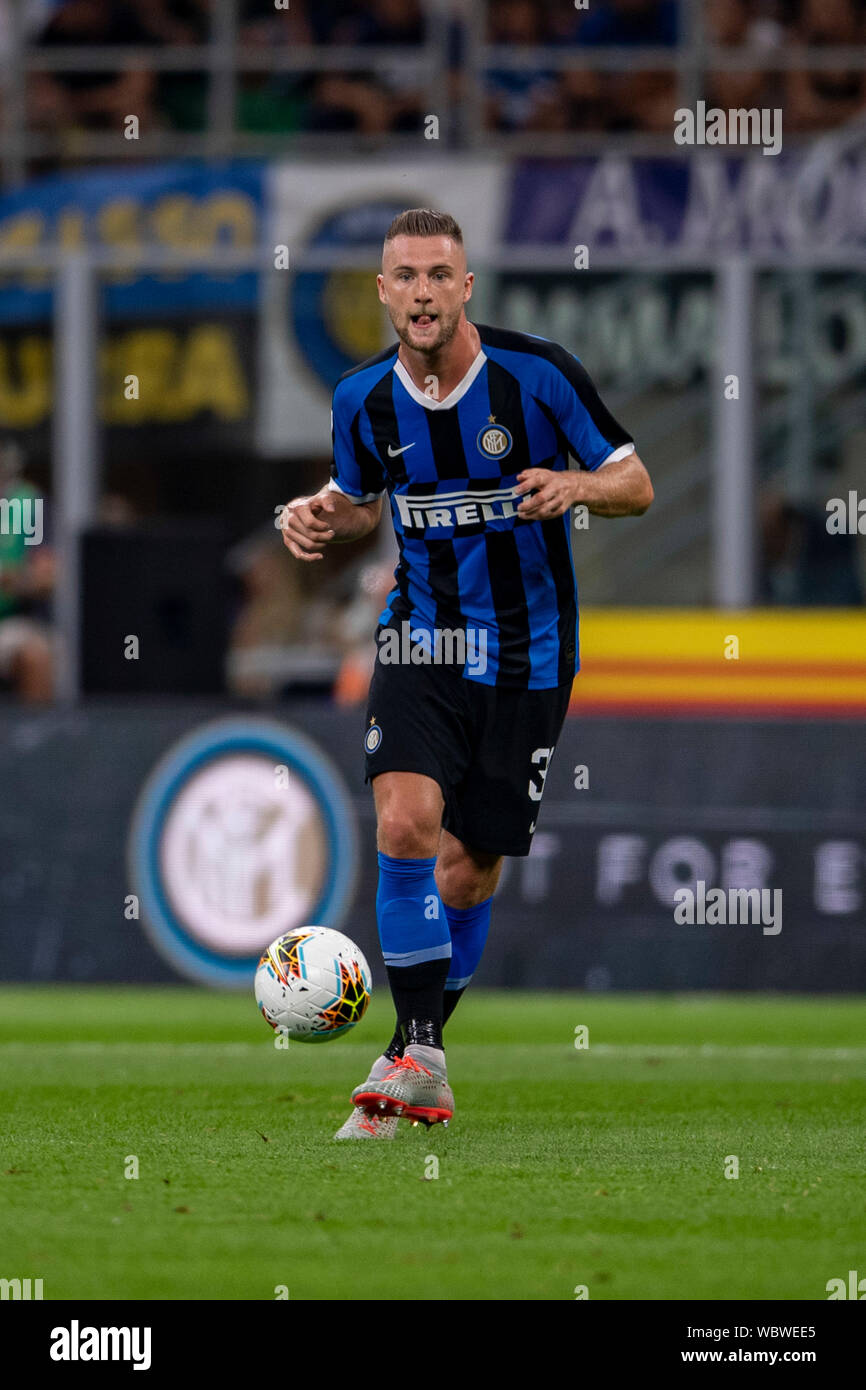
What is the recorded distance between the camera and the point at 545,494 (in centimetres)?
555

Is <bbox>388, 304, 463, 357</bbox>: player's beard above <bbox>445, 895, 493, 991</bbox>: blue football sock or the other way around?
above

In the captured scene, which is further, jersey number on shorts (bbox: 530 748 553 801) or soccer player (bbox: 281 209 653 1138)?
jersey number on shorts (bbox: 530 748 553 801)

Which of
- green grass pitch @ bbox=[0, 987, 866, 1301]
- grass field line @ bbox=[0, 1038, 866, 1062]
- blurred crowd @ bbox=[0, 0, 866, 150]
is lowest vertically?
green grass pitch @ bbox=[0, 987, 866, 1301]

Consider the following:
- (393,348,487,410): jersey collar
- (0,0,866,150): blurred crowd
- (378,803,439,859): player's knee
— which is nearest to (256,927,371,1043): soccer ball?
(378,803,439,859): player's knee

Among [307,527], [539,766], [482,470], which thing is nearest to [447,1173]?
[539,766]

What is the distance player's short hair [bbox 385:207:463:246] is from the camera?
5.75 meters

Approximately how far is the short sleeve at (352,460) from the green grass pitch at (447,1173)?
1.69 meters

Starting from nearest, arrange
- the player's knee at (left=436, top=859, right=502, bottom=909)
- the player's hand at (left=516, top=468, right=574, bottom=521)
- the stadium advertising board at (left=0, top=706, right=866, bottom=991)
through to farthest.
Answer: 1. the player's hand at (left=516, top=468, right=574, bottom=521)
2. the player's knee at (left=436, top=859, right=502, bottom=909)
3. the stadium advertising board at (left=0, top=706, right=866, bottom=991)

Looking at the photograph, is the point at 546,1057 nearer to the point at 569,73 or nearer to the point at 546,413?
the point at 546,413

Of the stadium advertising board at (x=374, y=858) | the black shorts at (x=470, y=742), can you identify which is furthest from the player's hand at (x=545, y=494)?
the stadium advertising board at (x=374, y=858)

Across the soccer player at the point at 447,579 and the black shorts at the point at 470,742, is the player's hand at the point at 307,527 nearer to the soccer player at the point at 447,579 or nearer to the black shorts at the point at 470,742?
the soccer player at the point at 447,579

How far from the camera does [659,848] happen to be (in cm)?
1102

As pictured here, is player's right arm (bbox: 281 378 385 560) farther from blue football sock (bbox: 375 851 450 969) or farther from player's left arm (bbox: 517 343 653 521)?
blue football sock (bbox: 375 851 450 969)

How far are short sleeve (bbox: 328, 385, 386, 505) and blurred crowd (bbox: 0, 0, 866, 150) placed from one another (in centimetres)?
873
